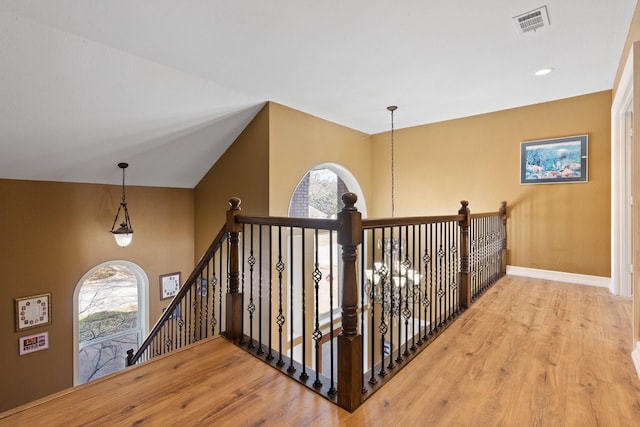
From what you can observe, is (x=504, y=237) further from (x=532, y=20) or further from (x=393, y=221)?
(x=393, y=221)

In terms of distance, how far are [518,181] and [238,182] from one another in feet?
13.1

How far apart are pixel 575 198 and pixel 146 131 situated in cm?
545

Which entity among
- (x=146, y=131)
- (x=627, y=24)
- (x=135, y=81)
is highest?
(x=627, y=24)

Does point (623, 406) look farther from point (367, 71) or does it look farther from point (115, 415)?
point (367, 71)

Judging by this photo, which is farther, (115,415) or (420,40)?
(420,40)

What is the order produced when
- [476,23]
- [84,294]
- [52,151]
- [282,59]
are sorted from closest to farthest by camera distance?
[476,23] < [282,59] < [52,151] < [84,294]

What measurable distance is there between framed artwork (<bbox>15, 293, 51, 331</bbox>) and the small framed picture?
144cm

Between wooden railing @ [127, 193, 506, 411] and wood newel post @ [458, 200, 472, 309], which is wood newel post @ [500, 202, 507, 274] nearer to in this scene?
wooden railing @ [127, 193, 506, 411]

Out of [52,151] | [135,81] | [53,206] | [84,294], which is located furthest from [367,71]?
[84,294]

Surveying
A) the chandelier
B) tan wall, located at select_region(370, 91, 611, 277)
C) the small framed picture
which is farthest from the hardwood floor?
the small framed picture

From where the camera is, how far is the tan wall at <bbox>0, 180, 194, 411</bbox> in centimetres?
380

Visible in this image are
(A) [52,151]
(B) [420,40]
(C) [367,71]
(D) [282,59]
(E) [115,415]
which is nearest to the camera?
(E) [115,415]

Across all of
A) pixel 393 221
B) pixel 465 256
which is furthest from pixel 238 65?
→ pixel 465 256

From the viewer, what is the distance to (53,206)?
412cm
